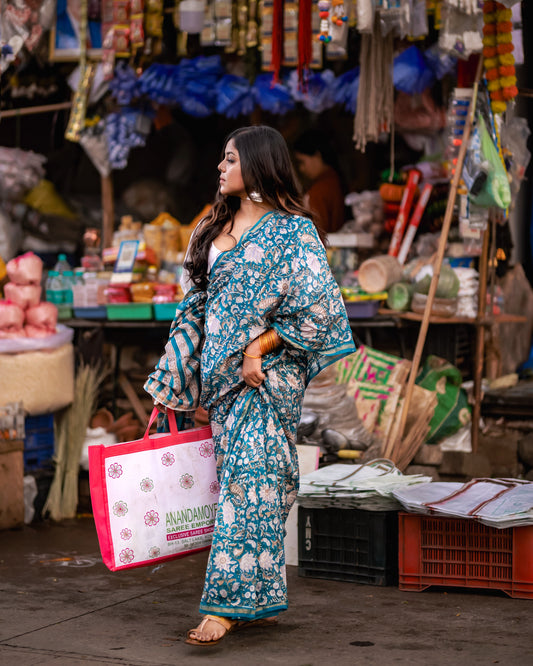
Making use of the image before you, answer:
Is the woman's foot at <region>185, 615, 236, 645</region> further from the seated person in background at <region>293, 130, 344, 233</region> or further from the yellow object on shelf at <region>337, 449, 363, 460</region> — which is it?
the seated person in background at <region>293, 130, 344, 233</region>

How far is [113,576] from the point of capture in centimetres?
463

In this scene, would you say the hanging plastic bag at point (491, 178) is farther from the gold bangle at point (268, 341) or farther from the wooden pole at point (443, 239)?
the gold bangle at point (268, 341)

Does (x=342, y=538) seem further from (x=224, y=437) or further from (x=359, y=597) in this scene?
(x=224, y=437)

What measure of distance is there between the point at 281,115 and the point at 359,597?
501 cm

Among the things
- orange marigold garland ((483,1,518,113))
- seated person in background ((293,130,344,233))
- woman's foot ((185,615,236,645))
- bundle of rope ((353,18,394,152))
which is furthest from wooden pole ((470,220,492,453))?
woman's foot ((185,615,236,645))

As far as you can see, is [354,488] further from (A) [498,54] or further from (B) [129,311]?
(B) [129,311]

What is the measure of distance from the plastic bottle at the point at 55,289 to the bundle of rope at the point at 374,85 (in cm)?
268

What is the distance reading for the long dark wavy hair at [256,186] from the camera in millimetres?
3703

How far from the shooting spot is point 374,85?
630 cm

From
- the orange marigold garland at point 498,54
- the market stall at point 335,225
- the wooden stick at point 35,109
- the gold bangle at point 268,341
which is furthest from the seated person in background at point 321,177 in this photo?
the gold bangle at point 268,341

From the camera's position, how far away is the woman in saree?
11.6 ft

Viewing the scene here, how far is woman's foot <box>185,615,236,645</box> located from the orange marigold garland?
3370mm

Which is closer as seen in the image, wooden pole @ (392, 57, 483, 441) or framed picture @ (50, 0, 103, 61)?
wooden pole @ (392, 57, 483, 441)

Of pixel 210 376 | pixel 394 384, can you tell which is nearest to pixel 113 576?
pixel 210 376
